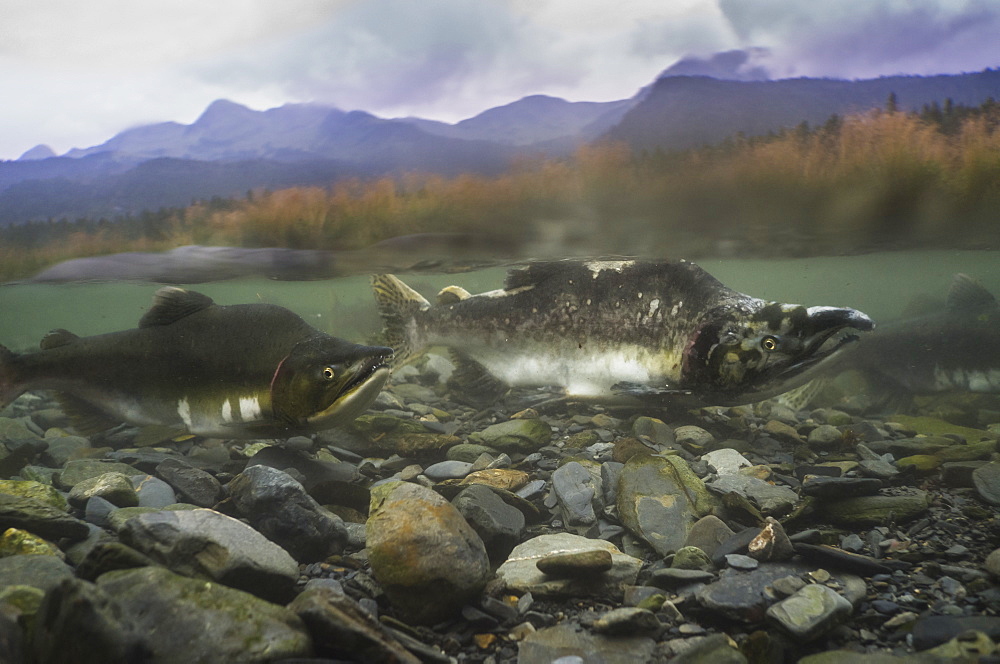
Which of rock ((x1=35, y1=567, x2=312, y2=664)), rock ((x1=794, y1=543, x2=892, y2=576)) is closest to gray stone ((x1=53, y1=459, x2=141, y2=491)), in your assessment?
rock ((x1=35, y1=567, x2=312, y2=664))

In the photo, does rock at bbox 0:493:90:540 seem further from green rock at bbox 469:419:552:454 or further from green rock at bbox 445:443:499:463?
green rock at bbox 469:419:552:454

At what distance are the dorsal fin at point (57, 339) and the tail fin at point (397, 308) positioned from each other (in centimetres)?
287

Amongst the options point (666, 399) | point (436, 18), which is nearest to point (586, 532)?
point (666, 399)

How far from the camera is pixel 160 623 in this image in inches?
70.5

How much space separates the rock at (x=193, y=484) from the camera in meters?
3.64

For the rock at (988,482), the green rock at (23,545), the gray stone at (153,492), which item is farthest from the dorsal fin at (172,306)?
the rock at (988,482)

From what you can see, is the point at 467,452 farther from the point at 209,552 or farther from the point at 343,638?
the point at 343,638

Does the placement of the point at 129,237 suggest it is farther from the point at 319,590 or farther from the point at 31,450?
the point at 319,590

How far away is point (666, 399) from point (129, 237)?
6536 millimetres

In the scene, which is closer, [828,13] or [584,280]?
[828,13]

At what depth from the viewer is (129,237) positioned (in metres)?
6.18

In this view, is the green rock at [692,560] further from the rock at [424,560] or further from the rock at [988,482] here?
the rock at [988,482]

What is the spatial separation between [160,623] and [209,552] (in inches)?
20.5

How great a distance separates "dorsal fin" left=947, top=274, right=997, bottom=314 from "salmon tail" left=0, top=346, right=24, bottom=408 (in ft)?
50.1
